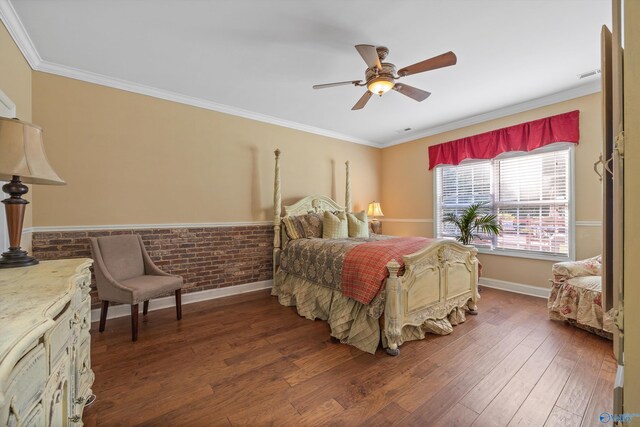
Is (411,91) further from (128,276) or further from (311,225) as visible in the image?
(128,276)

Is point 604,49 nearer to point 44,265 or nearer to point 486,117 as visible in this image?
point 44,265

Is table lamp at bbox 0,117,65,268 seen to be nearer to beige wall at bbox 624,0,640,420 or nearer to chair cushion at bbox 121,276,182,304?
chair cushion at bbox 121,276,182,304

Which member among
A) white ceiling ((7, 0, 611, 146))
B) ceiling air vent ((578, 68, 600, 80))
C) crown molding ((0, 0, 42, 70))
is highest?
ceiling air vent ((578, 68, 600, 80))

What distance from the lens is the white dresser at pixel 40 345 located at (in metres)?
0.60

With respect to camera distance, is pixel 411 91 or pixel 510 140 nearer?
Answer: pixel 411 91

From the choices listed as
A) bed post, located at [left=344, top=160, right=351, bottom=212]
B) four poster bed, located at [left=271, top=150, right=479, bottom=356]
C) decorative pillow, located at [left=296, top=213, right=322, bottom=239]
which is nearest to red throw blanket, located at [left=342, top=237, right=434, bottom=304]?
four poster bed, located at [left=271, top=150, right=479, bottom=356]

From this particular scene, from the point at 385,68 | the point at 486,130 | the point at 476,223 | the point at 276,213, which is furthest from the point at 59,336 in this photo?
the point at 486,130

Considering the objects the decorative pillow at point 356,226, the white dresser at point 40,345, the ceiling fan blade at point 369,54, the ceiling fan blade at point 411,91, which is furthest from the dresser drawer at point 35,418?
the decorative pillow at point 356,226

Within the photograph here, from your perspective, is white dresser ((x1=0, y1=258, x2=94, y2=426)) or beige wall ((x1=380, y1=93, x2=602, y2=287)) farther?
beige wall ((x1=380, y1=93, x2=602, y2=287))

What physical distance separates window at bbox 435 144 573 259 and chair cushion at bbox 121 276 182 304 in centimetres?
432

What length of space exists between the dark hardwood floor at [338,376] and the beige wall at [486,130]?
3.89ft

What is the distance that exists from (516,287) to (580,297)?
1321mm

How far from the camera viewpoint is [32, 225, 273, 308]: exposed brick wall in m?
2.72

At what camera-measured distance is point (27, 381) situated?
2.24 feet
